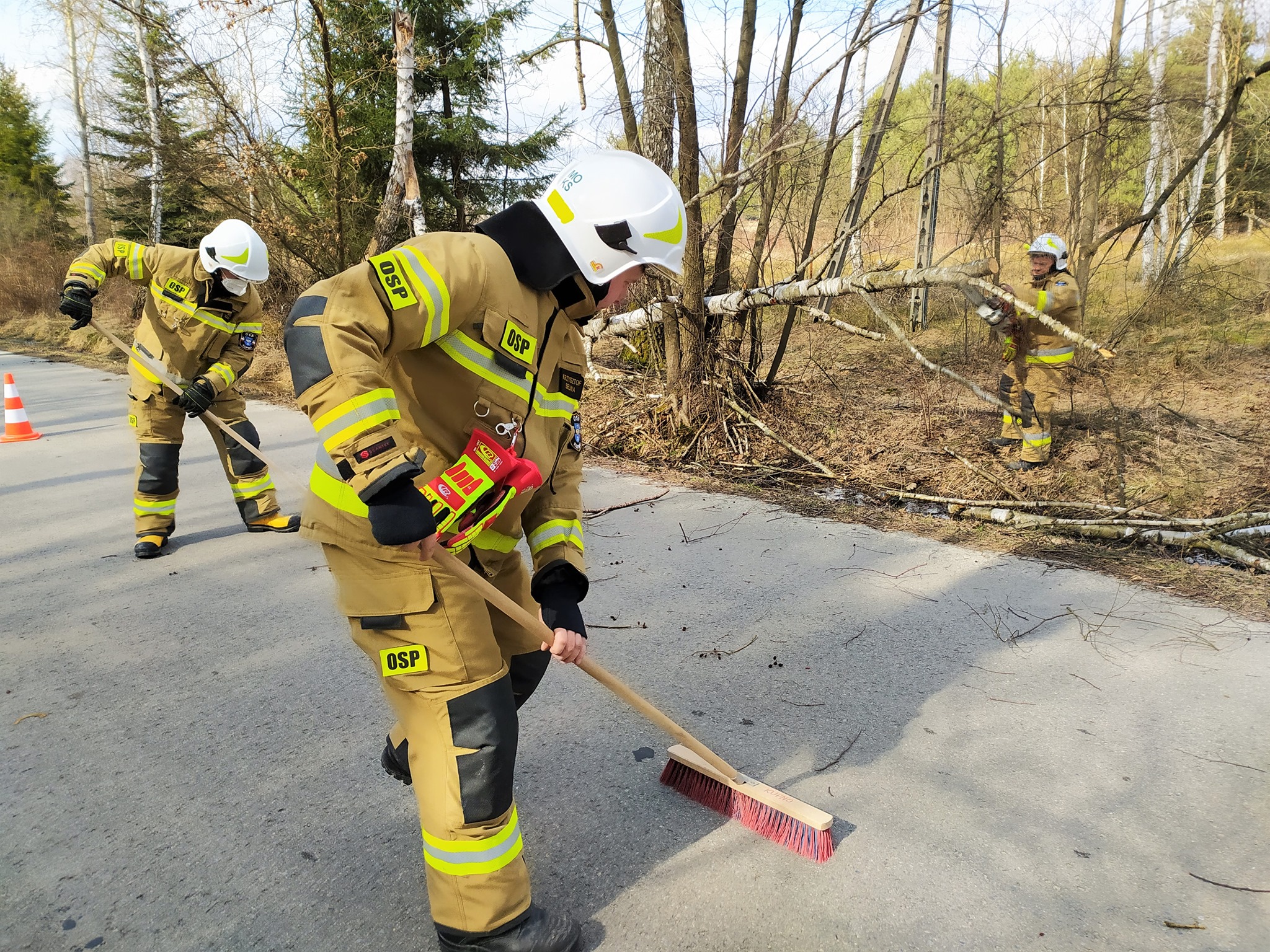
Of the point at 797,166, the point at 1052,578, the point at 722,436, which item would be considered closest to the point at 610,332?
the point at 722,436

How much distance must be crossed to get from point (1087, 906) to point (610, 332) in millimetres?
6728

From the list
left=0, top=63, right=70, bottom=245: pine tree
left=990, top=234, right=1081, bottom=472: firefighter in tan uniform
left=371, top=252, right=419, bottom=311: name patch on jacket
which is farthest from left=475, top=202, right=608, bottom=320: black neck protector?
left=0, top=63, right=70, bottom=245: pine tree

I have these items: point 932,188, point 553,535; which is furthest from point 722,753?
point 932,188

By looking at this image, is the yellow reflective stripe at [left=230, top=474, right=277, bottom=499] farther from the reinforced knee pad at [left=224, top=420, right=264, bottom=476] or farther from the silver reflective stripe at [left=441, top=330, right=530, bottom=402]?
the silver reflective stripe at [left=441, top=330, right=530, bottom=402]

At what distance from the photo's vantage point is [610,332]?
806 centimetres

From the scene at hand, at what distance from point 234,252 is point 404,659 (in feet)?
14.9

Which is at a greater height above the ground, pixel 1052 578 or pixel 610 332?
pixel 610 332

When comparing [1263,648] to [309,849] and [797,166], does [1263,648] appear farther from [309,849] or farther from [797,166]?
[797,166]

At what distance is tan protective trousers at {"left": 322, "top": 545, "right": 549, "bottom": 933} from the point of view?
6.15 feet

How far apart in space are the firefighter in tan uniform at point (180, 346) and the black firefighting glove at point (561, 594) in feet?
13.3

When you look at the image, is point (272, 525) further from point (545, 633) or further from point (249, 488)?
point (545, 633)

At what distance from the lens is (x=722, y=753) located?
285 centimetres

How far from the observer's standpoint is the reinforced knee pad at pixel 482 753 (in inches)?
73.7

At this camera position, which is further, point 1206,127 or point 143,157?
point 143,157
